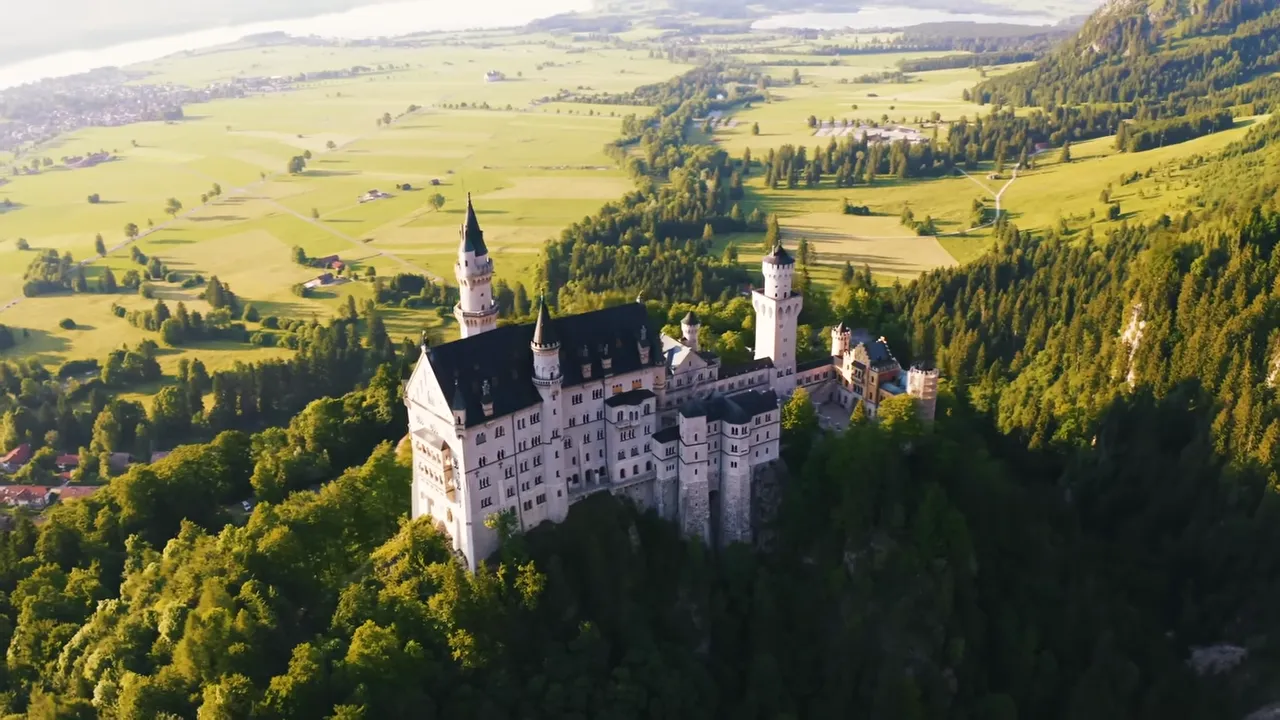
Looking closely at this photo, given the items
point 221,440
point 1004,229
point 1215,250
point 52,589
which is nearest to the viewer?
point 52,589

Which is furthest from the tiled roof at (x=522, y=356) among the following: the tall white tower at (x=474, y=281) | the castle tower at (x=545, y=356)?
the tall white tower at (x=474, y=281)

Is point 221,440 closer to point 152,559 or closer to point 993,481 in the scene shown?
point 152,559

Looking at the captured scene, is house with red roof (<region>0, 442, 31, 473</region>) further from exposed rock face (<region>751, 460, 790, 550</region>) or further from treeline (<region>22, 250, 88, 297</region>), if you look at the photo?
exposed rock face (<region>751, 460, 790, 550</region>)

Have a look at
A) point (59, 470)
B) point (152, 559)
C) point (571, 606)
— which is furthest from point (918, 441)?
point (59, 470)

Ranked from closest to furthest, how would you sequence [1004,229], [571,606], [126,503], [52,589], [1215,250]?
[571,606]
[52,589]
[126,503]
[1215,250]
[1004,229]

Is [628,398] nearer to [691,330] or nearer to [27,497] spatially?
[691,330]

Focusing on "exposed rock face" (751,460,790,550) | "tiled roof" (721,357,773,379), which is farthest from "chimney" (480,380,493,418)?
"exposed rock face" (751,460,790,550)
